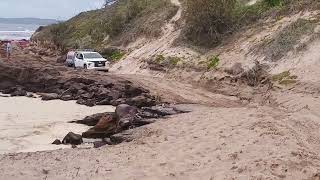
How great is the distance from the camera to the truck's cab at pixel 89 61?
129 feet

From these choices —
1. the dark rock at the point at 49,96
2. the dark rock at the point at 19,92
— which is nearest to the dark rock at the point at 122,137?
the dark rock at the point at 49,96

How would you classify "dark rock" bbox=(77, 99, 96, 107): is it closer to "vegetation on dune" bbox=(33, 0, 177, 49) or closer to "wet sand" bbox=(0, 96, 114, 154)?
"wet sand" bbox=(0, 96, 114, 154)

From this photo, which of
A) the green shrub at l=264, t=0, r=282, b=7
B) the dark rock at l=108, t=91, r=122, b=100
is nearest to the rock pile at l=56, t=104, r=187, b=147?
the dark rock at l=108, t=91, r=122, b=100

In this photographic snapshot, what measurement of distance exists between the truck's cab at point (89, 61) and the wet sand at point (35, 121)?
1141 centimetres

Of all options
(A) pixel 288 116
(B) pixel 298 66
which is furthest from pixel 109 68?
(A) pixel 288 116

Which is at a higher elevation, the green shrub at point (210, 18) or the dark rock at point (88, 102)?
the green shrub at point (210, 18)

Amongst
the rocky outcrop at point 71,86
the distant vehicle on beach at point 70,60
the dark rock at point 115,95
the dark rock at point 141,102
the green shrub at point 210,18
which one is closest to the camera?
the dark rock at point 141,102

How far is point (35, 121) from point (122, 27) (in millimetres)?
32602

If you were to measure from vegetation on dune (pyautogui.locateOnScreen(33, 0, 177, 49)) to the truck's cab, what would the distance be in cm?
652

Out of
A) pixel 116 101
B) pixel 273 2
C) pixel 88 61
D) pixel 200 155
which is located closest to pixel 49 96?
pixel 116 101

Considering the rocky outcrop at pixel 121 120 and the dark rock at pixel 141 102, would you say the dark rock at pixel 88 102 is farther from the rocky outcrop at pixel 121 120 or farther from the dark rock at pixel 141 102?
the rocky outcrop at pixel 121 120

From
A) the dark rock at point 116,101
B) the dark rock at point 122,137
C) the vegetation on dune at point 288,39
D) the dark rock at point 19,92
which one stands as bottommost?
the dark rock at point 19,92

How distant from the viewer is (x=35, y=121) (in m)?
21.3

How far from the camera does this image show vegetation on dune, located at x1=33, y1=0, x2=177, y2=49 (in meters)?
47.9
